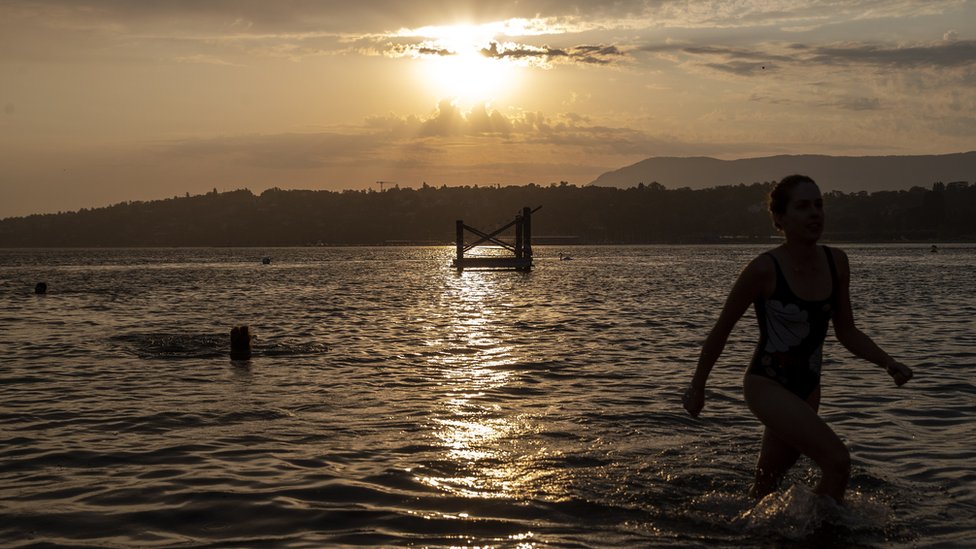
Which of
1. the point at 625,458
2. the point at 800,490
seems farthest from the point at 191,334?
the point at 800,490

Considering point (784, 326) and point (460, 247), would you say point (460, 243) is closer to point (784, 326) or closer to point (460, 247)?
point (460, 247)

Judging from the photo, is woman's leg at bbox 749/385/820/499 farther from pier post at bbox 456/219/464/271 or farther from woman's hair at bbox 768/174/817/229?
pier post at bbox 456/219/464/271

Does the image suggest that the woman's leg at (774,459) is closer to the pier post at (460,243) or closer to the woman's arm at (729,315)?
the woman's arm at (729,315)

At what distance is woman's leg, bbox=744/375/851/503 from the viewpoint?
6.27 metres

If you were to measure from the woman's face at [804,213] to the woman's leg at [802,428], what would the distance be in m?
0.97

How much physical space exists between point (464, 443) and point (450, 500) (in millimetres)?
2248

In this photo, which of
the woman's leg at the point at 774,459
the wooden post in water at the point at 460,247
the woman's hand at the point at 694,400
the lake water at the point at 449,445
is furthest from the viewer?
the wooden post in water at the point at 460,247

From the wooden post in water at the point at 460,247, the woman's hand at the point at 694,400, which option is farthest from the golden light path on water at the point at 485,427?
the wooden post in water at the point at 460,247

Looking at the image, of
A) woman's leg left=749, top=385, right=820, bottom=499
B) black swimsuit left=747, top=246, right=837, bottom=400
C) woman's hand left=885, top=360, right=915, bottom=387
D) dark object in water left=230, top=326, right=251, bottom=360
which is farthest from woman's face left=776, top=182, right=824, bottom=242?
dark object in water left=230, top=326, right=251, bottom=360

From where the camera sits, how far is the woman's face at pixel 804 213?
6309 mm

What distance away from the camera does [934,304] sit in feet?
108

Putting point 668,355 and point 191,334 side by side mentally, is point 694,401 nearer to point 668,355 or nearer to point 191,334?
point 668,355

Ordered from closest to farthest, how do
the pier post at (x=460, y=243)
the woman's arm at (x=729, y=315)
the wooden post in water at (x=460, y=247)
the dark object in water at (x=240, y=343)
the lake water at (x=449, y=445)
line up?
the woman's arm at (x=729, y=315) < the lake water at (x=449, y=445) < the dark object in water at (x=240, y=343) < the pier post at (x=460, y=243) < the wooden post in water at (x=460, y=247)

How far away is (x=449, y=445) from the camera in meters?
10.1
